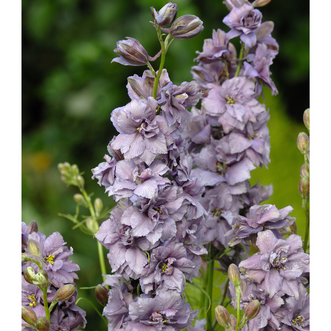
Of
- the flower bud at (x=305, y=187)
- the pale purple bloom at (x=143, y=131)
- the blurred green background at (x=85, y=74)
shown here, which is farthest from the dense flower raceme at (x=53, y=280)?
the blurred green background at (x=85, y=74)

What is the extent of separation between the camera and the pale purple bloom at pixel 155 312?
35 centimetres

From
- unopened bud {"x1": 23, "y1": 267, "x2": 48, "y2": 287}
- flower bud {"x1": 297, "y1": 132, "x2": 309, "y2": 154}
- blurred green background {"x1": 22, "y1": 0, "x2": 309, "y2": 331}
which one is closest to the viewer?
unopened bud {"x1": 23, "y1": 267, "x2": 48, "y2": 287}

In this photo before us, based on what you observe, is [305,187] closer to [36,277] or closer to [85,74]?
[36,277]

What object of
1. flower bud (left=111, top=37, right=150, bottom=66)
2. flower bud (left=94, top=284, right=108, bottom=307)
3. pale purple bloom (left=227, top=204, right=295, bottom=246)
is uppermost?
flower bud (left=111, top=37, right=150, bottom=66)

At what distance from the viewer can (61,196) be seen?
1330 millimetres

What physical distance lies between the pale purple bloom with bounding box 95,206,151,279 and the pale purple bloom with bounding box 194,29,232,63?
21 cm

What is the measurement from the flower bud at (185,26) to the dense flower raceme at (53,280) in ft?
0.66

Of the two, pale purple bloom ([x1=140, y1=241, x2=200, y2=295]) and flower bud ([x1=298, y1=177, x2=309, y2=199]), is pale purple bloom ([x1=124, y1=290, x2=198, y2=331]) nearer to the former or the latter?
pale purple bloom ([x1=140, y1=241, x2=200, y2=295])

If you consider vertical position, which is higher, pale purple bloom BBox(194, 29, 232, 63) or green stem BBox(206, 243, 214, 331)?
pale purple bloom BBox(194, 29, 232, 63)

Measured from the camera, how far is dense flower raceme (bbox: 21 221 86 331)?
0.37 m

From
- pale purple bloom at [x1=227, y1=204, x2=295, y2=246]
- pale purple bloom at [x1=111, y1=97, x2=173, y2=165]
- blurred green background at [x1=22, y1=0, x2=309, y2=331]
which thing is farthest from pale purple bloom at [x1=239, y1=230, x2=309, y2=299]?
blurred green background at [x1=22, y1=0, x2=309, y2=331]

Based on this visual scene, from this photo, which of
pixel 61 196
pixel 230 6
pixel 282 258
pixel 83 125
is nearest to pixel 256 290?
pixel 282 258

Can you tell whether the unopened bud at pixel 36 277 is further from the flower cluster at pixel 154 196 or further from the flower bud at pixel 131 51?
the flower bud at pixel 131 51

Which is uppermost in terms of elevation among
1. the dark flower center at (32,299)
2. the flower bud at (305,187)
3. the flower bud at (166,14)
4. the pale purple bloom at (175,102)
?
the flower bud at (166,14)
